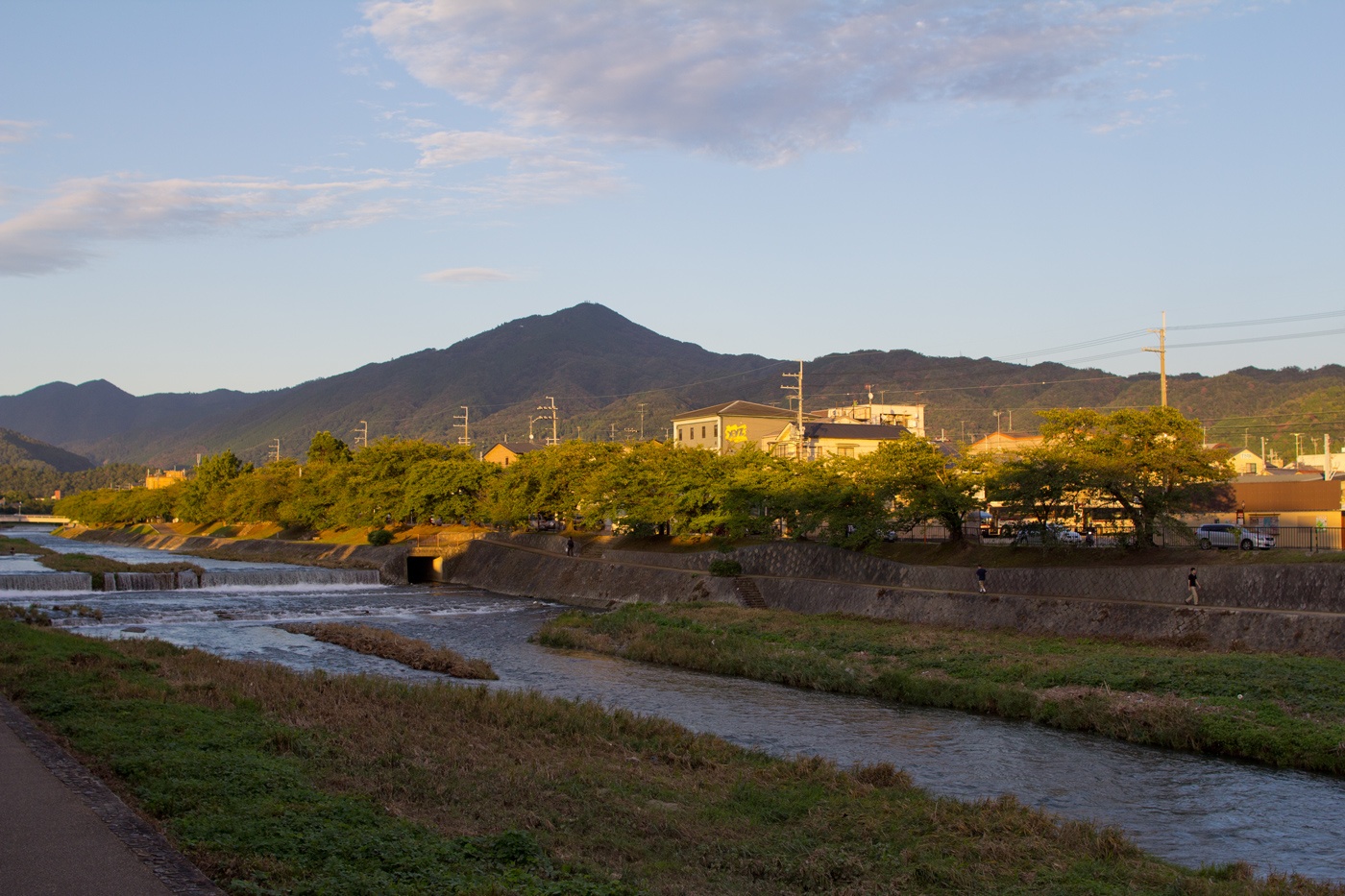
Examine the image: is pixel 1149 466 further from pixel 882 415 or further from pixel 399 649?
pixel 882 415

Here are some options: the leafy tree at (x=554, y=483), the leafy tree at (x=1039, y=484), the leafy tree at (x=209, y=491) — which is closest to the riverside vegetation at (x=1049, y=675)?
the leafy tree at (x=1039, y=484)

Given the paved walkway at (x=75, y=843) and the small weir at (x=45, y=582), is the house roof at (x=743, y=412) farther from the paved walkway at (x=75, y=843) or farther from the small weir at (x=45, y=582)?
the paved walkway at (x=75, y=843)

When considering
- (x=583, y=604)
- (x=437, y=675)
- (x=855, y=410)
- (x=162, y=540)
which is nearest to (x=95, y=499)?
(x=162, y=540)

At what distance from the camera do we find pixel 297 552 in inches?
3521

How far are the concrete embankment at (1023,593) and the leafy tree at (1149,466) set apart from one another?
11.1 feet

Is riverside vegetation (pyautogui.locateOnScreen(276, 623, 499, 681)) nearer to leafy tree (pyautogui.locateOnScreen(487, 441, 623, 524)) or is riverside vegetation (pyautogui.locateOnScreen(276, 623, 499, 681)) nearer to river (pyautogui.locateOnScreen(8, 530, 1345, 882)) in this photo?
river (pyautogui.locateOnScreen(8, 530, 1345, 882))

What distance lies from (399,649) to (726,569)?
66.3ft

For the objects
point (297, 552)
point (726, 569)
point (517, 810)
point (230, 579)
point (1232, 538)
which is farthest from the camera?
point (297, 552)

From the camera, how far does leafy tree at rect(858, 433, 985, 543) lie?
43.7m

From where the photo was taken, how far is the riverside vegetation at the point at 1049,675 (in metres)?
20.9

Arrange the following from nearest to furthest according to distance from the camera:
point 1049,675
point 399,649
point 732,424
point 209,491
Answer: point 1049,675, point 399,649, point 732,424, point 209,491

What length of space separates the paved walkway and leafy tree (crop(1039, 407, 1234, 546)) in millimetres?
34216

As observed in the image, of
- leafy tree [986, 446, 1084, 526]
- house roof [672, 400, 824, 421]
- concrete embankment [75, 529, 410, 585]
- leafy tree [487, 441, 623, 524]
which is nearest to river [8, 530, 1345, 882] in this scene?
leafy tree [986, 446, 1084, 526]

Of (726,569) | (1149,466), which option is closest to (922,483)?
(1149,466)
